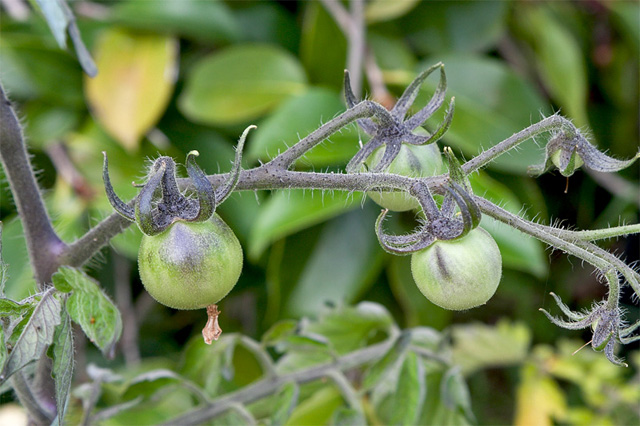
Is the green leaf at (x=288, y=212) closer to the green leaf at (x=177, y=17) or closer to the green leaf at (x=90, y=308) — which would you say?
the green leaf at (x=177, y=17)

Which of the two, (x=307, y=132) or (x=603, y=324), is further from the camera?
(x=307, y=132)

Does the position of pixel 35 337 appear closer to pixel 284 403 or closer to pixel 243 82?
pixel 284 403

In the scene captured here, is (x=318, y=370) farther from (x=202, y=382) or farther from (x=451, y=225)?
(x=451, y=225)

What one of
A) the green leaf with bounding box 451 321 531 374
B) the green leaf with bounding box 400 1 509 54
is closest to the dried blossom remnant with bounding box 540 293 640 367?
the green leaf with bounding box 451 321 531 374

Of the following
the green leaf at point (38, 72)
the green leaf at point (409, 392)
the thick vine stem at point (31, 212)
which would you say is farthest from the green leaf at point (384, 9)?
the thick vine stem at point (31, 212)

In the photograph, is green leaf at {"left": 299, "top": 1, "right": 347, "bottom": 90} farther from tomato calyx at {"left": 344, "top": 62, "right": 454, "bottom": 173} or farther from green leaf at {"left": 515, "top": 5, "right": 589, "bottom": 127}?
tomato calyx at {"left": 344, "top": 62, "right": 454, "bottom": 173}

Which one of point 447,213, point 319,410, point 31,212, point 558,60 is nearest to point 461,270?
point 447,213
